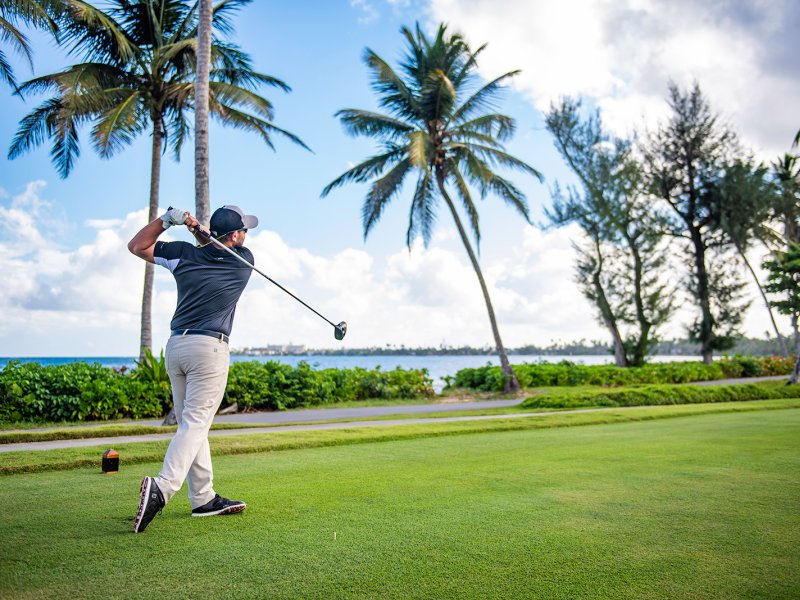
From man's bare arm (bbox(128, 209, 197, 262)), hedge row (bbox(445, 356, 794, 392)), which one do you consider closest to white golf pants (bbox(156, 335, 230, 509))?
man's bare arm (bbox(128, 209, 197, 262))

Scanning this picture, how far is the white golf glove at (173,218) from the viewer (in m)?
4.29

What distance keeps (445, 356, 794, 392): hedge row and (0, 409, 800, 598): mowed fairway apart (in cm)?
1654

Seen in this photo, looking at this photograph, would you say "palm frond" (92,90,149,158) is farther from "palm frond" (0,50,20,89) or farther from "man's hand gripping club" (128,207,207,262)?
"man's hand gripping club" (128,207,207,262)

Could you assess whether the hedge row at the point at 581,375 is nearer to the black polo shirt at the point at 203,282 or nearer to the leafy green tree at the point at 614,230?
the leafy green tree at the point at 614,230

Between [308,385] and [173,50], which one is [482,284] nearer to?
[308,385]

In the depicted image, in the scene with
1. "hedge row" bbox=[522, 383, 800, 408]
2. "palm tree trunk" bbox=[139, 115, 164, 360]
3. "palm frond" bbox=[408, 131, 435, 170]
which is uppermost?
"palm frond" bbox=[408, 131, 435, 170]

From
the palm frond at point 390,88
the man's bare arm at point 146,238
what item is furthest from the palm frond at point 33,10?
the man's bare arm at point 146,238

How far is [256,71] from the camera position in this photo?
747 inches

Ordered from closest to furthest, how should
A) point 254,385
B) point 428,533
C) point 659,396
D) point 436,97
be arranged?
point 428,533, point 254,385, point 659,396, point 436,97

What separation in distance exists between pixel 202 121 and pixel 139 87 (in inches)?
306

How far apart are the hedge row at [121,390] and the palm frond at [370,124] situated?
8882mm

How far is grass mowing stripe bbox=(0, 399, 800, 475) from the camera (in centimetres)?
661

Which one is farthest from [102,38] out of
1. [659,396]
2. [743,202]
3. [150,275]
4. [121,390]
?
[743,202]

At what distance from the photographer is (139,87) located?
60.3ft
